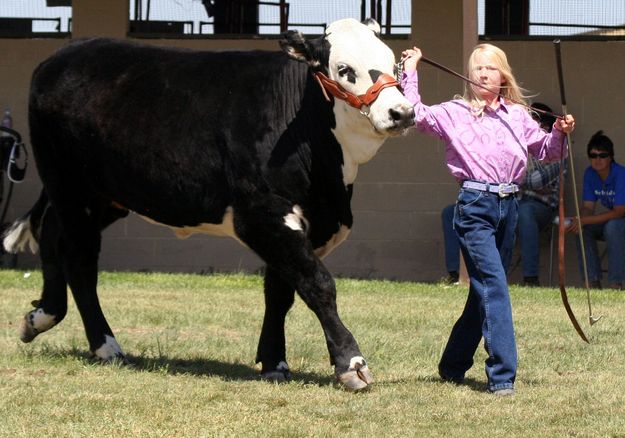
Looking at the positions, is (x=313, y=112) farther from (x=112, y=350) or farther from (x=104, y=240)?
(x=104, y=240)

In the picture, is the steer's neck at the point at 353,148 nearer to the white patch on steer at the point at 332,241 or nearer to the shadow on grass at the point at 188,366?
the white patch on steer at the point at 332,241

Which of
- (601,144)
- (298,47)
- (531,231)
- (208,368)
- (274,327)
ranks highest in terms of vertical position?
(298,47)

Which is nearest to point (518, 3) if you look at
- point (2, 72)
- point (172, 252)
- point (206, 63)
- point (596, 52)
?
point (596, 52)

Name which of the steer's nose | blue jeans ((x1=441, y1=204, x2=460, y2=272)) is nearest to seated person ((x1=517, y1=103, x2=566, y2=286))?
blue jeans ((x1=441, y1=204, x2=460, y2=272))

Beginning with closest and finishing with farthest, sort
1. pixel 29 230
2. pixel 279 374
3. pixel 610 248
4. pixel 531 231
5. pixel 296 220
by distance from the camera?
pixel 296 220, pixel 279 374, pixel 29 230, pixel 610 248, pixel 531 231

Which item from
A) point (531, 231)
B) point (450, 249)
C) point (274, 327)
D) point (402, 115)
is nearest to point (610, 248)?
point (531, 231)

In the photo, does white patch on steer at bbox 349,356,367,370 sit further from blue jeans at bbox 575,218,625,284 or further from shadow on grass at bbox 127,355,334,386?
blue jeans at bbox 575,218,625,284

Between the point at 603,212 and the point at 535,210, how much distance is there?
0.74 m

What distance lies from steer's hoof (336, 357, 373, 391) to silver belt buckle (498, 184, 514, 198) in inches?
40.9

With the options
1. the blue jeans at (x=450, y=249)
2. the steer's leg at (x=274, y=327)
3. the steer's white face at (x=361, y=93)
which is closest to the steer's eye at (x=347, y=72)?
the steer's white face at (x=361, y=93)

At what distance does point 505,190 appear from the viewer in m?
6.56

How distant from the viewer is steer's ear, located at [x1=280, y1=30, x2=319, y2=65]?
6637 mm

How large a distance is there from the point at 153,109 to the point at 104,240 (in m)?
7.29

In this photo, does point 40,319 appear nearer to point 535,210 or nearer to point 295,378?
point 295,378
